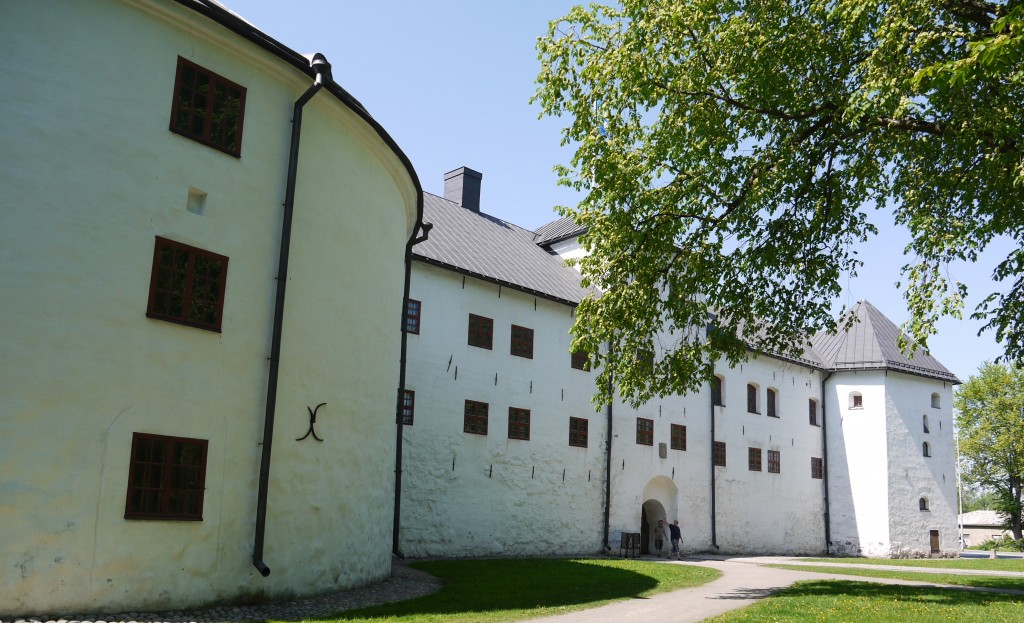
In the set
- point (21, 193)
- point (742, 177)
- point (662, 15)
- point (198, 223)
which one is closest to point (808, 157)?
point (742, 177)

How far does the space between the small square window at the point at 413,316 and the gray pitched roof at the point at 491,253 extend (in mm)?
1140

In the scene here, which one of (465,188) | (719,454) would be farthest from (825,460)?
(465,188)

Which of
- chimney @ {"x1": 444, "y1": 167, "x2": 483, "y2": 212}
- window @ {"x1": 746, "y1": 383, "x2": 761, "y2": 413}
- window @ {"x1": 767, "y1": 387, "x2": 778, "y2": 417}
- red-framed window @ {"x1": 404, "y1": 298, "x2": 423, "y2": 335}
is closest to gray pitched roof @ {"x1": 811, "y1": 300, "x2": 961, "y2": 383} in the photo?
window @ {"x1": 767, "y1": 387, "x2": 778, "y2": 417}

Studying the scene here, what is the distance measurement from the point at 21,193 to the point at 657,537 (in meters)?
22.5

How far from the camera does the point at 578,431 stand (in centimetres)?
2420

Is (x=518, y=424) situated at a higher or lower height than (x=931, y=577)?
higher

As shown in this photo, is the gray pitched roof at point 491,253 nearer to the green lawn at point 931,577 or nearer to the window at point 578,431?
the window at point 578,431

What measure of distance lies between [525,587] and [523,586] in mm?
131

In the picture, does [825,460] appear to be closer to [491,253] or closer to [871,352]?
[871,352]

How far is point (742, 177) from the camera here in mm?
13469

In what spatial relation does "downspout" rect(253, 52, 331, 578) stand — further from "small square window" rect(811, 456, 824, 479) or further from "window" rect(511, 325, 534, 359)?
"small square window" rect(811, 456, 824, 479)

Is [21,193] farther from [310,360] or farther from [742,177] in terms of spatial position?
[742,177]

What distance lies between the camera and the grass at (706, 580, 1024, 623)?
33.8 feet

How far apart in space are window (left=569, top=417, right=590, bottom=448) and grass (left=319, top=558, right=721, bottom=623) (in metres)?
4.75
